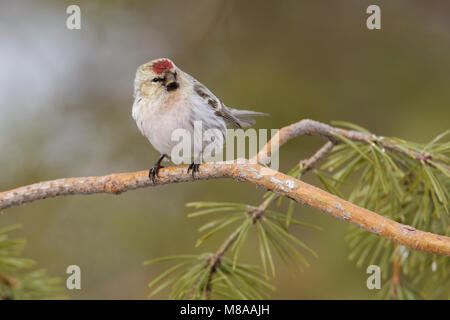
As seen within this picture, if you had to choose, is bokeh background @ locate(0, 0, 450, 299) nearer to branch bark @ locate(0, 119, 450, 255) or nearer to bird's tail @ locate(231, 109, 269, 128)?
bird's tail @ locate(231, 109, 269, 128)

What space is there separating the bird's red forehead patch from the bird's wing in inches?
4.6

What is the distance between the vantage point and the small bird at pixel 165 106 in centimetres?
118

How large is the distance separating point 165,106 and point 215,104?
0.64 ft

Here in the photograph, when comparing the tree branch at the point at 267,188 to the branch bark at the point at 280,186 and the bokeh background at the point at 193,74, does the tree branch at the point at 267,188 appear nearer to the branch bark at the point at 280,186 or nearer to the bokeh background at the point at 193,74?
the branch bark at the point at 280,186

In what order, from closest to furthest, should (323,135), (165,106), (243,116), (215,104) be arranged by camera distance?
(323,135)
(165,106)
(215,104)
(243,116)

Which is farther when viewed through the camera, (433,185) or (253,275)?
(253,275)

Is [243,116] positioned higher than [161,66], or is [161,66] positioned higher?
[161,66]

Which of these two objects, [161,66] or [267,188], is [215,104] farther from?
[267,188]

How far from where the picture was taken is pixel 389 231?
70 centimetres

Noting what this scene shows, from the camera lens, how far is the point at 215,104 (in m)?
1.35

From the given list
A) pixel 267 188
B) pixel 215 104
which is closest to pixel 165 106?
pixel 215 104

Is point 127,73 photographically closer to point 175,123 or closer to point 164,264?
point 164,264

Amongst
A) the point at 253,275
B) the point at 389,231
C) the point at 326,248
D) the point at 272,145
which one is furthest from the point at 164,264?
the point at 389,231

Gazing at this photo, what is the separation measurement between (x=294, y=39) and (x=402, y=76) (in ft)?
1.45
